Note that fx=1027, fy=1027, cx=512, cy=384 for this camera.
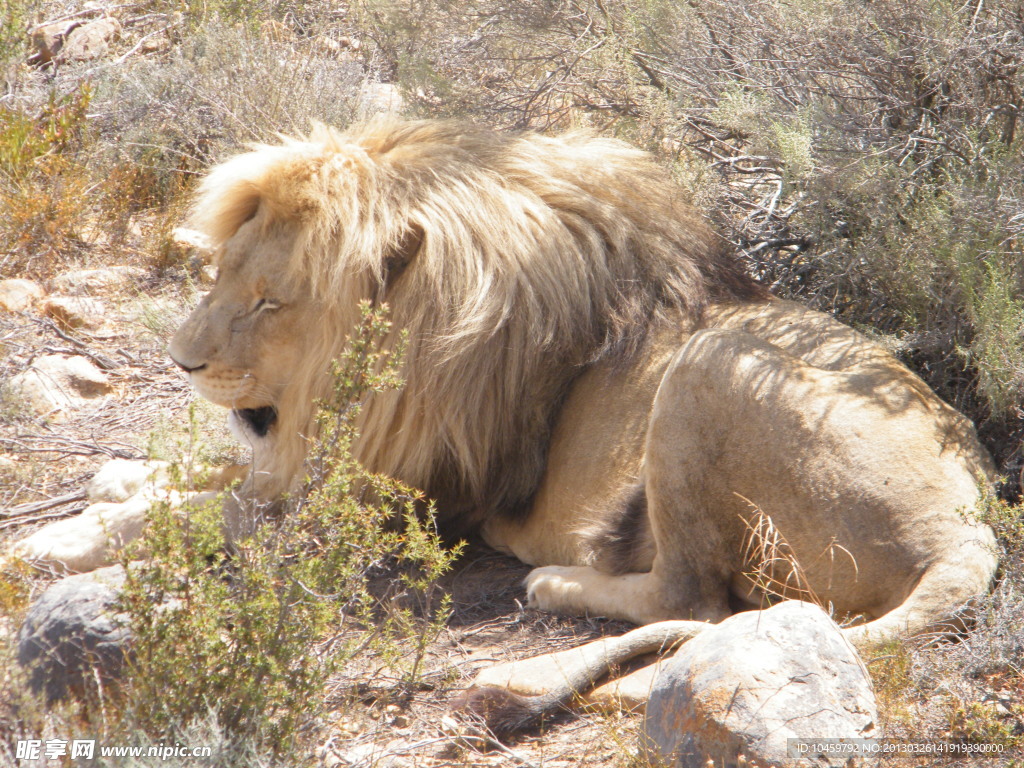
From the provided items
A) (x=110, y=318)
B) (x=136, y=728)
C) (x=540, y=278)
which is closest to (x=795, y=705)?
(x=136, y=728)

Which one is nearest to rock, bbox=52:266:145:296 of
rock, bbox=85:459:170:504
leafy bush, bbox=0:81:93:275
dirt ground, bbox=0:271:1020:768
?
dirt ground, bbox=0:271:1020:768

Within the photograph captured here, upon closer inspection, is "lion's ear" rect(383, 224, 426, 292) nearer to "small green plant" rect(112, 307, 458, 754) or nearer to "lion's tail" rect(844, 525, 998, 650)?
"small green plant" rect(112, 307, 458, 754)

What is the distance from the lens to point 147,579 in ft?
7.14

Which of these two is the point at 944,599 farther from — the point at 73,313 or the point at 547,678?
the point at 73,313

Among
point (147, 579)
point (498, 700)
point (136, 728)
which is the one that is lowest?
point (498, 700)

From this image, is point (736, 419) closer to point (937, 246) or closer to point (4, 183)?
point (937, 246)

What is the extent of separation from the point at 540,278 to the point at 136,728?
1.84 metres

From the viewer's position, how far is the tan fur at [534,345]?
296 centimetres

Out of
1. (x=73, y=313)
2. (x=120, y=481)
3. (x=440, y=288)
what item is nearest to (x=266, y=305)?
(x=440, y=288)

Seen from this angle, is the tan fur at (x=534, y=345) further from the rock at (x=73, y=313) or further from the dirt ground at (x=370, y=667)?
the rock at (x=73, y=313)

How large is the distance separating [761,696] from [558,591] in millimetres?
1246

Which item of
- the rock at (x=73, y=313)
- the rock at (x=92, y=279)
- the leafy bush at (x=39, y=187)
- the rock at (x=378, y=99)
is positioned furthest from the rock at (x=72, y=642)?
the rock at (x=378, y=99)

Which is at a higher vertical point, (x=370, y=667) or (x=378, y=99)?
(x=378, y=99)

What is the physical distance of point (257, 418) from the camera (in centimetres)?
369
